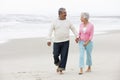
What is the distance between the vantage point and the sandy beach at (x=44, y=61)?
437 inches

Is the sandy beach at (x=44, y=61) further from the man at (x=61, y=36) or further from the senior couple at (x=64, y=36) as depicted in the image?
the senior couple at (x=64, y=36)

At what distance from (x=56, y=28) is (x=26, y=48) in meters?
5.28

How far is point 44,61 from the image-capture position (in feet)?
45.0

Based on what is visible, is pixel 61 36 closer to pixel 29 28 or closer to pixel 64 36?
pixel 64 36

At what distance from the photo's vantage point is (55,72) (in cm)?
1180

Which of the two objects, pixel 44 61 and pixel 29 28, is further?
pixel 29 28

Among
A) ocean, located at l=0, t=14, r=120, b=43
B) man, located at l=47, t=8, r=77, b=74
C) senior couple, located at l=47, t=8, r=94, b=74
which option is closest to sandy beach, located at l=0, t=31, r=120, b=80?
man, located at l=47, t=8, r=77, b=74

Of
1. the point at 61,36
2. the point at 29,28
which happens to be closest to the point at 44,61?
the point at 61,36

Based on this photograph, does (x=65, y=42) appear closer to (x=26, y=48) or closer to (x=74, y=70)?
(x=74, y=70)

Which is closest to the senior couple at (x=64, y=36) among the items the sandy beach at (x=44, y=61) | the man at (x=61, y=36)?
the man at (x=61, y=36)

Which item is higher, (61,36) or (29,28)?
(61,36)

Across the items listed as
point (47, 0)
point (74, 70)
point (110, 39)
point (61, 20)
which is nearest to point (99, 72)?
point (74, 70)

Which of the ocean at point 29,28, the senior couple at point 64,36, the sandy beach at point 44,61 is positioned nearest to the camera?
the sandy beach at point 44,61

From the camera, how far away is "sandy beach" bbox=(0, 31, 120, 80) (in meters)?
11.1
